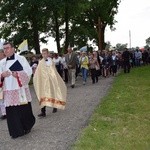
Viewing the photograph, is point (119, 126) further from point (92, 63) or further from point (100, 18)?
point (100, 18)

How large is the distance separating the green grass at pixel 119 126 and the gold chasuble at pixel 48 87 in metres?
1.07

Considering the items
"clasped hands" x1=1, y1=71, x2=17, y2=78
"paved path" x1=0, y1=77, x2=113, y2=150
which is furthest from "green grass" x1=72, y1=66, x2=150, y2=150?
"clasped hands" x1=1, y1=71, x2=17, y2=78

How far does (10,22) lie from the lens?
33.0 metres

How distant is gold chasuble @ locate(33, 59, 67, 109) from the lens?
43.0 ft

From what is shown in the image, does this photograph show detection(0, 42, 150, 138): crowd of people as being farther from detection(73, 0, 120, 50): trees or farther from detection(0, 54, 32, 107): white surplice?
detection(73, 0, 120, 50): trees

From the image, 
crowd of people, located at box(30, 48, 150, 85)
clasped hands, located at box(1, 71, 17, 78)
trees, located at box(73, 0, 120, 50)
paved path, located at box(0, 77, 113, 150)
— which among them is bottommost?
paved path, located at box(0, 77, 113, 150)

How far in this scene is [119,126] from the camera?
35.7 feet

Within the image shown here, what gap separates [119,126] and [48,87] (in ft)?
9.74

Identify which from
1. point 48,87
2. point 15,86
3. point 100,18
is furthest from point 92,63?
point 100,18

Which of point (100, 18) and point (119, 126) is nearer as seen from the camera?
point (119, 126)

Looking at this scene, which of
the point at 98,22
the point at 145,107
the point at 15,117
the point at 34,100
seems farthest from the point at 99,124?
the point at 98,22

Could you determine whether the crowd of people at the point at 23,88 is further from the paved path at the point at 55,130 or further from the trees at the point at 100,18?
the trees at the point at 100,18

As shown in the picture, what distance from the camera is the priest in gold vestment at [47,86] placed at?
13.1m

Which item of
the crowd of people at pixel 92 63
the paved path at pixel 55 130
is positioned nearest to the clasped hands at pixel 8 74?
the paved path at pixel 55 130
